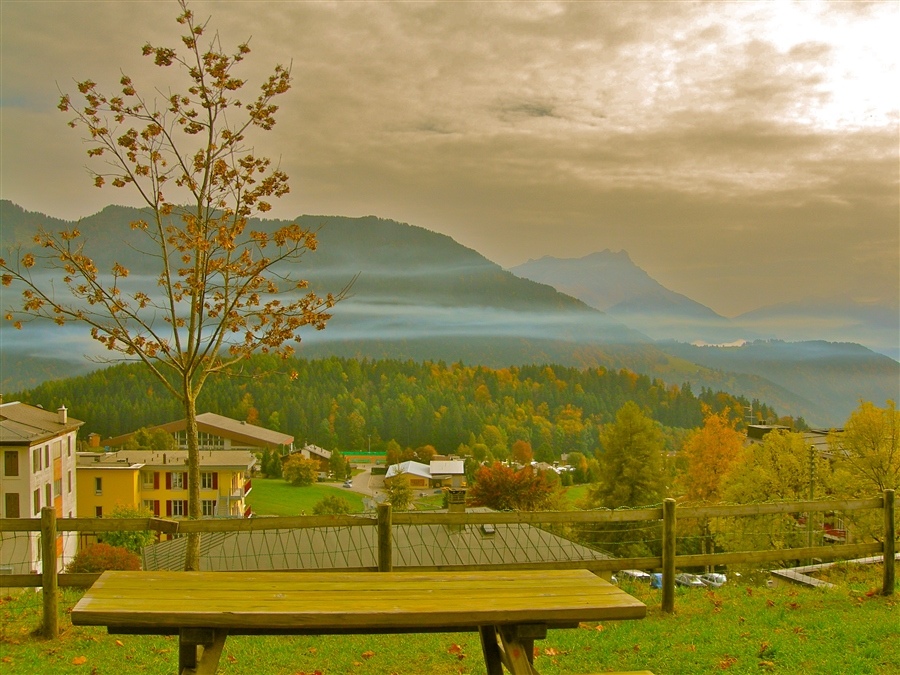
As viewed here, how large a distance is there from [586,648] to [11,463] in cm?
2771

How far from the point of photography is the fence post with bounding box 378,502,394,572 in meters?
6.38

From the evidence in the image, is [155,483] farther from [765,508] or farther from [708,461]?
[765,508]

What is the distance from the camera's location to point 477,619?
355cm

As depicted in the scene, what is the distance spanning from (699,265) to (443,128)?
299 ft

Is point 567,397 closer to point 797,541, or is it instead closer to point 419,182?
point 419,182

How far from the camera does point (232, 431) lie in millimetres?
65250

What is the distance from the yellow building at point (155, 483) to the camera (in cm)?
4331

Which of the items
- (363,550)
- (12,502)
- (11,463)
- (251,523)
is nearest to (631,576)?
(363,550)

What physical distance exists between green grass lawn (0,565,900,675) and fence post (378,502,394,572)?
61 centimetres

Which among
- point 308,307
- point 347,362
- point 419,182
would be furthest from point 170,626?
point 347,362

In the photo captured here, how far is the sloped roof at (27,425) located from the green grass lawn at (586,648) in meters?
23.8

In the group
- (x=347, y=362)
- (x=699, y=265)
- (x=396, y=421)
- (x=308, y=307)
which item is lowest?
(x=396, y=421)

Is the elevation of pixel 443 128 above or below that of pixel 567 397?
above

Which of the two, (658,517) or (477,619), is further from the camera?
(658,517)
